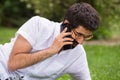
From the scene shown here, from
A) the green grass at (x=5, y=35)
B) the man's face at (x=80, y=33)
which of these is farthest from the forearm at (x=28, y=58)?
the green grass at (x=5, y=35)

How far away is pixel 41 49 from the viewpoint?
4.63 meters

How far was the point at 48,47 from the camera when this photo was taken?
4.61m

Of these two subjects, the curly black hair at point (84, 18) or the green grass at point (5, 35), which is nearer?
the curly black hair at point (84, 18)

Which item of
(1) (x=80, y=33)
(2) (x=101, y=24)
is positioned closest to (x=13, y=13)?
(2) (x=101, y=24)

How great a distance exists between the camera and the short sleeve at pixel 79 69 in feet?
16.1

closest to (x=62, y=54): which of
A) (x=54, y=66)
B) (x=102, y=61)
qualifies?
(x=54, y=66)

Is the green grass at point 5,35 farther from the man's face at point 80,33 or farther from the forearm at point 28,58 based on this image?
the man's face at point 80,33

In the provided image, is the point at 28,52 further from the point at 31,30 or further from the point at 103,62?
the point at 103,62

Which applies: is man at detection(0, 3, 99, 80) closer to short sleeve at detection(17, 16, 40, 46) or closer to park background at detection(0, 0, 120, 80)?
short sleeve at detection(17, 16, 40, 46)

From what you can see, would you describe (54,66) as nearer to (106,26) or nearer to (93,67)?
(93,67)

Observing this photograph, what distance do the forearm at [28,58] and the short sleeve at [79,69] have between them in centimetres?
51

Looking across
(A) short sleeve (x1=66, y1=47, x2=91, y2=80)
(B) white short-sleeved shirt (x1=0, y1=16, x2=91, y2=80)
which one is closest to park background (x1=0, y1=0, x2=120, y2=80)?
(A) short sleeve (x1=66, y1=47, x2=91, y2=80)

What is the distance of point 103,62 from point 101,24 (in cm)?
432

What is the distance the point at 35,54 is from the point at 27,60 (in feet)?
0.33
